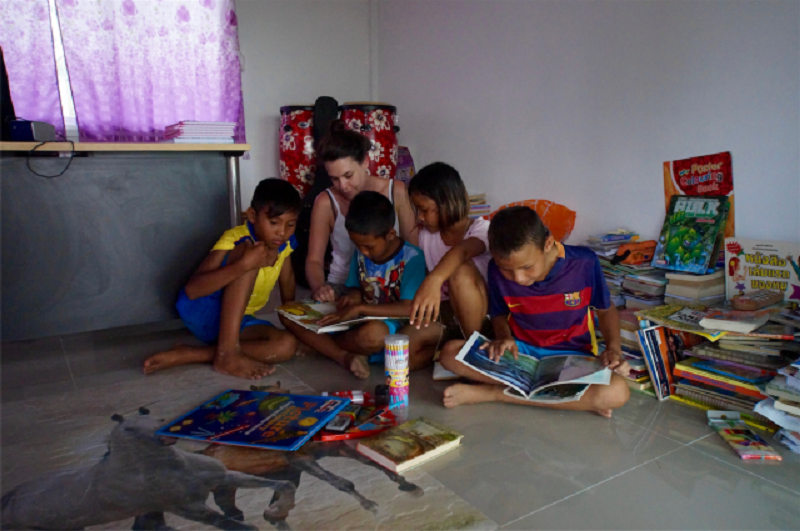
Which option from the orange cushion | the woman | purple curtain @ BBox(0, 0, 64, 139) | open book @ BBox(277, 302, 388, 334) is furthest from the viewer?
purple curtain @ BBox(0, 0, 64, 139)

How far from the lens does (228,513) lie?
1.18 meters

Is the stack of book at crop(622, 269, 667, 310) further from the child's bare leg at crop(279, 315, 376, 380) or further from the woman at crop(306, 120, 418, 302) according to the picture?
the child's bare leg at crop(279, 315, 376, 380)

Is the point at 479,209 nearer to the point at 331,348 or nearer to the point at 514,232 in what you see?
the point at 331,348

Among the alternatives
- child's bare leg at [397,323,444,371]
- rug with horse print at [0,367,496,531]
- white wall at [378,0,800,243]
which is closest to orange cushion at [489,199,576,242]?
white wall at [378,0,800,243]

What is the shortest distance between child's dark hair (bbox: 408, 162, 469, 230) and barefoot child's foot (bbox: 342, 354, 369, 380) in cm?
55

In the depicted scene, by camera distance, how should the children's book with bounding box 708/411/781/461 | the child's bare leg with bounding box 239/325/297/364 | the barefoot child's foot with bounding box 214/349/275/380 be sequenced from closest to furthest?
the children's book with bounding box 708/411/781/461
the barefoot child's foot with bounding box 214/349/275/380
the child's bare leg with bounding box 239/325/297/364

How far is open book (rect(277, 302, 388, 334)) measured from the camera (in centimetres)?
183

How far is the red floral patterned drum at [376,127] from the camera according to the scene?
10.8 ft

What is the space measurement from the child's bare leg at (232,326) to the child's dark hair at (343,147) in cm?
51

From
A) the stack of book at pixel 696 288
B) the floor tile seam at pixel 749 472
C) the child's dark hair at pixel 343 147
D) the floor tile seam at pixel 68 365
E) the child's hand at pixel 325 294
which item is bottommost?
the floor tile seam at pixel 68 365

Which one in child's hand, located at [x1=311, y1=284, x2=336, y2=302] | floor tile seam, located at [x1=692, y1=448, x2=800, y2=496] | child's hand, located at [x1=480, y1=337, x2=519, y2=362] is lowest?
floor tile seam, located at [x1=692, y1=448, x2=800, y2=496]

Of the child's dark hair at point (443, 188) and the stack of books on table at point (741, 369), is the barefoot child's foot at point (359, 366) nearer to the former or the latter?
the child's dark hair at point (443, 188)

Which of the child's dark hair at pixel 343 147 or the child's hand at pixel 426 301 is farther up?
the child's dark hair at pixel 343 147

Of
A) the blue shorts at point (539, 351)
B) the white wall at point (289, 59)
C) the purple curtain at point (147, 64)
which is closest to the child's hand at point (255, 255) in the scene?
the blue shorts at point (539, 351)
